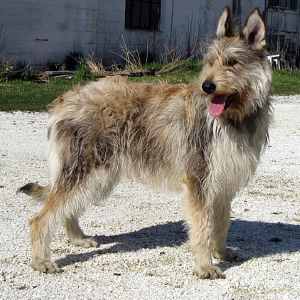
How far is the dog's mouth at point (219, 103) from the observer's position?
5.46 meters

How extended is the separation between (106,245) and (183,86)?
1.68 meters

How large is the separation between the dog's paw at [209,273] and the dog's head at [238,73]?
1246 mm

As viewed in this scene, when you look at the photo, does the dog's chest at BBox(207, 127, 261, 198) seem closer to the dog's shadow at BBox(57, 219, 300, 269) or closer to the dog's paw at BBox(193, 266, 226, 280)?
the dog's paw at BBox(193, 266, 226, 280)

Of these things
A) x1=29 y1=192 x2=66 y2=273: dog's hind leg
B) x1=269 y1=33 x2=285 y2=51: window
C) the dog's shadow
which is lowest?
the dog's shadow

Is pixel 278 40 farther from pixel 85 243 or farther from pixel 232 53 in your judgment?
pixel 232 53

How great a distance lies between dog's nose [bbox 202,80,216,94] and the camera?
5.38 m

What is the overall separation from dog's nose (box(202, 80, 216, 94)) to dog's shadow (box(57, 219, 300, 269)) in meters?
1.62

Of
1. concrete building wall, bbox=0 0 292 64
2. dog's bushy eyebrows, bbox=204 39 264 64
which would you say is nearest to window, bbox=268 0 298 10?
concrete building wall, bbox=0 0 292 64

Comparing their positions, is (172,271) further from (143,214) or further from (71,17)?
(71,17)

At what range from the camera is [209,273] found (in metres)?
5.63

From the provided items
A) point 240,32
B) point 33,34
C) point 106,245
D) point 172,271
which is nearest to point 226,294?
point 172,271

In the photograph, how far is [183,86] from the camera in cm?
611

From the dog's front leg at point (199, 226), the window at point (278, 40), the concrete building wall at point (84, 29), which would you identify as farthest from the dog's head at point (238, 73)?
the window at point (278, 40)

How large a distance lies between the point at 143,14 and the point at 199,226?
22826 mm
